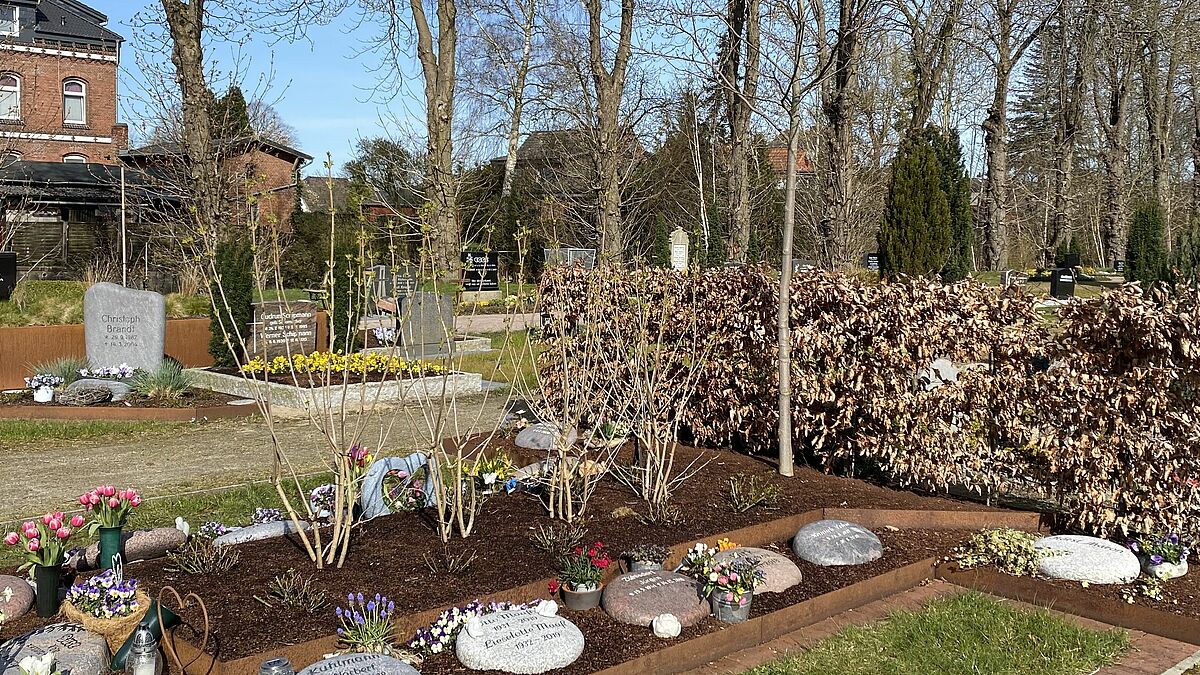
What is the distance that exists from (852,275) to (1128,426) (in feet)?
7.74

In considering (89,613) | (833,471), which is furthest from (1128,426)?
(89,613)

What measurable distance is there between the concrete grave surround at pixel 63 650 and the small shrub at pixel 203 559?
2.36ft

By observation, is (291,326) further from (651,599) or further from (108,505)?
(651,599)

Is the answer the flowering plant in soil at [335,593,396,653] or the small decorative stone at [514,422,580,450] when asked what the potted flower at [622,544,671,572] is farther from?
the small decorative stone at [514,422,580,450]

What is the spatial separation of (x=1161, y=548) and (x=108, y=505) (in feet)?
18.0

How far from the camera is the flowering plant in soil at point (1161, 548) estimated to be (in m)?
5.53

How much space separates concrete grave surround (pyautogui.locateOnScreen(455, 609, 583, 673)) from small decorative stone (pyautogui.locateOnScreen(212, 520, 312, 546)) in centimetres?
164

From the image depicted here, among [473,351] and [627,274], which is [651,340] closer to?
[627,274]

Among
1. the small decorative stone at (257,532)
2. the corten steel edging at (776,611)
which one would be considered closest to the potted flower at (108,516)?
the small decorative stone at (257,532)

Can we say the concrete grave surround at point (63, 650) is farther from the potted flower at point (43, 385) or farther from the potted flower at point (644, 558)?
the potted flower at point (43, 385)

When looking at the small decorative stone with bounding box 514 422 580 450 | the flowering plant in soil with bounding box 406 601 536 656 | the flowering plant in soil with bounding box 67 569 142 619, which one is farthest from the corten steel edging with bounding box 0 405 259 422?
the flowering plant in soil with bounding box 406 601 536 656

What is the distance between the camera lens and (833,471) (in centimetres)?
757

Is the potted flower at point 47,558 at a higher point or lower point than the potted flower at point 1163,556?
higher

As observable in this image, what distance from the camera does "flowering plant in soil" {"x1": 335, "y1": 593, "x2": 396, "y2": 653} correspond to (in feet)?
13.7
